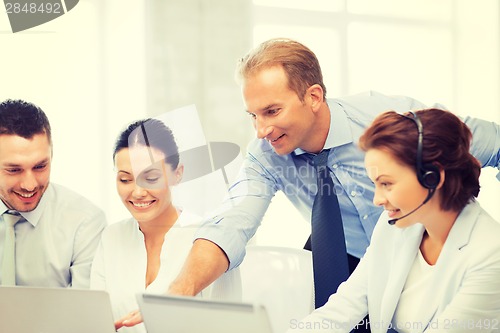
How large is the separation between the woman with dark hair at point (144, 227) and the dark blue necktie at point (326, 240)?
452 mm

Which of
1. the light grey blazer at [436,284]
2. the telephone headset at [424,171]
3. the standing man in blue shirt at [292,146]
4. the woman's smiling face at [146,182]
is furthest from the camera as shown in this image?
the woman's smiling face at [146,182]

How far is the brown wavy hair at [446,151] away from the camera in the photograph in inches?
65.9

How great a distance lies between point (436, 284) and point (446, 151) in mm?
329

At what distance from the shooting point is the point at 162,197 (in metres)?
2.46

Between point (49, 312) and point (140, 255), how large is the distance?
2.52 ft

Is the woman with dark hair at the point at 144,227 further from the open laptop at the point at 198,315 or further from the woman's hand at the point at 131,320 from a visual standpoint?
the open laptop at the point at 198,315

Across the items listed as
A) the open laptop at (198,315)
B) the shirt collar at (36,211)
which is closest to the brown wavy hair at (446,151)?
the open laptop at (198,315)

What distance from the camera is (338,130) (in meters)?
2.15

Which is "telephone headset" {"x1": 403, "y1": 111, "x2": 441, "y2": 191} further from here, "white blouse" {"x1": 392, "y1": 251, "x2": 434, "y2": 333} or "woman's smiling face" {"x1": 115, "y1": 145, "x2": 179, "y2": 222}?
"woman's smiling face" {"x1": 115, "y1": 145, "x2": 179, "y2": 222}

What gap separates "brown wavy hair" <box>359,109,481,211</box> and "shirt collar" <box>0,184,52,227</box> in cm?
142

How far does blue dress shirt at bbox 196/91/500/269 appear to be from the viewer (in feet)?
6.96

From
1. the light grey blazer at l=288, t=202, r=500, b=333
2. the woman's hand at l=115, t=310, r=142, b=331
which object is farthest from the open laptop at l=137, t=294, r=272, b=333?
the woman's hand at l=115, t=310, r=142, b=331

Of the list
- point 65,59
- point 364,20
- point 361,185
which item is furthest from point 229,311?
point 65,59

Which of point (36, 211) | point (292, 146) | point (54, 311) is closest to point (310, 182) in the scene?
point (292, 146)
